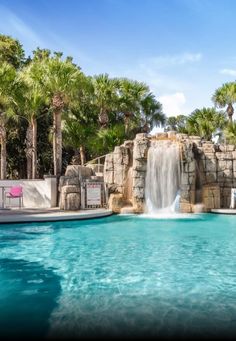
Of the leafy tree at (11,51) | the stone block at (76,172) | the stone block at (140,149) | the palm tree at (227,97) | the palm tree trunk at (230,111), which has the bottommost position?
the stone block at (76,172)

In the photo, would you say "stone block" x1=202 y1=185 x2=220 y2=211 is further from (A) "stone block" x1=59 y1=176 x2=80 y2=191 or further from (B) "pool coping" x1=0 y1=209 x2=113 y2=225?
(A) "stone block" x1=59 y1=176 x2=80 y2=191

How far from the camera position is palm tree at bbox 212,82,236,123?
30594 mm

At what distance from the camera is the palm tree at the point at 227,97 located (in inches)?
1204

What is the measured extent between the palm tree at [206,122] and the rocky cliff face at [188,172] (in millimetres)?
8657

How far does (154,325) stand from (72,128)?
934 inches

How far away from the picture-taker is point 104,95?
26812mm

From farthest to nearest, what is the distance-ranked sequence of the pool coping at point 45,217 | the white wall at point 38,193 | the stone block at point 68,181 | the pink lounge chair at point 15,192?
the white wall at point 38,193
the stone block at point 68,181
the pink lounge chair at point 15,192
the pool coping at point 45,217

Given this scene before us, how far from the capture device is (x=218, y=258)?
28.9 ft

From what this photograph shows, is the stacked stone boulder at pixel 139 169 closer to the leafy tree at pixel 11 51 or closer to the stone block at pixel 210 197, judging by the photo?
the stone block at pixel 210 197

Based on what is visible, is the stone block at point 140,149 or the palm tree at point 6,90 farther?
the palm tree at point 6,90

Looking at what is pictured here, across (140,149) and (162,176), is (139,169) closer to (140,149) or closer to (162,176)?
(140,149)

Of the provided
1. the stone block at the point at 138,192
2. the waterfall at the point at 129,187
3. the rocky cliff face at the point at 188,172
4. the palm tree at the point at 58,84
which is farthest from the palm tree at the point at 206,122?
the palm tree at the point at 58,84

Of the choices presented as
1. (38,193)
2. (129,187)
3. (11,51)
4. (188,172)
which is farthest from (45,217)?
(11,51)

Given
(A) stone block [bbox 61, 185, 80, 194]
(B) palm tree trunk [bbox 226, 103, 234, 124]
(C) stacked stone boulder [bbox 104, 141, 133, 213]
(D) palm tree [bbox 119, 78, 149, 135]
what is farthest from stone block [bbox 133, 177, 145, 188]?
(B) palm tree trunk [bbox 226, 103, 234, 124]
